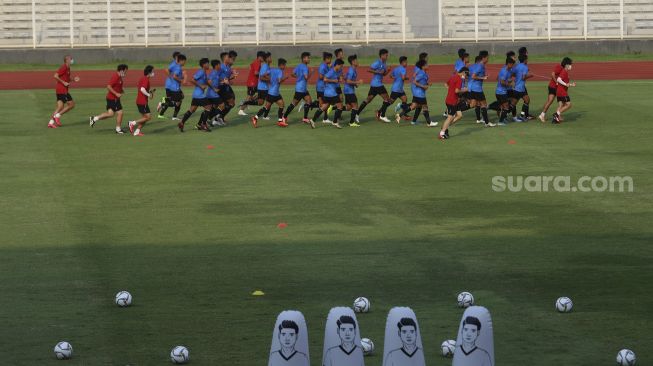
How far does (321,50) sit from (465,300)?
3369 cm

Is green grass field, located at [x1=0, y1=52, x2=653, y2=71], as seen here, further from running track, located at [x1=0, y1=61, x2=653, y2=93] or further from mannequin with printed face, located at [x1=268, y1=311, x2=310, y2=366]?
mannequin with printed face, located at [x1=268, y1=311, x2=310, y2=366]

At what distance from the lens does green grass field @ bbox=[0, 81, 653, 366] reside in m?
14.2

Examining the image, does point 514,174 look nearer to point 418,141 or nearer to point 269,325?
point 418,141

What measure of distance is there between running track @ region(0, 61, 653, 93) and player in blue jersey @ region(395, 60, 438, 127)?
9.55 m

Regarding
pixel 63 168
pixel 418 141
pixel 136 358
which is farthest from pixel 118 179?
pixel 136 358

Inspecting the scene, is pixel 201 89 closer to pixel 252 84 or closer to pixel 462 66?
pixel 252 84

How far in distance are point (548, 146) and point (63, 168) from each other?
1104 cm

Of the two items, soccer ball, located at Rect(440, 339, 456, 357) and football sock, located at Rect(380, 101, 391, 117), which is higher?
football sock, located at Rect(380, 101, 391, 117)

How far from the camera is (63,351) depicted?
42.8 ft

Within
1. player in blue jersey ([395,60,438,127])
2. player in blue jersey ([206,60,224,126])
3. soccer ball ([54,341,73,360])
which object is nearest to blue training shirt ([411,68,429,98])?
player in blue jersey ([395,60,438,127])

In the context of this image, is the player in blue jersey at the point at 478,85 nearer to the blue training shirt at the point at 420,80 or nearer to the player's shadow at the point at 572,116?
the blue training shirt at the point at 420,80

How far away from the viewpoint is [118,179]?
25047 millimetres

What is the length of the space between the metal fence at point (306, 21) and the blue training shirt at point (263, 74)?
16562 millimetres

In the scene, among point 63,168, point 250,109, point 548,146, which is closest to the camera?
point 63,168
